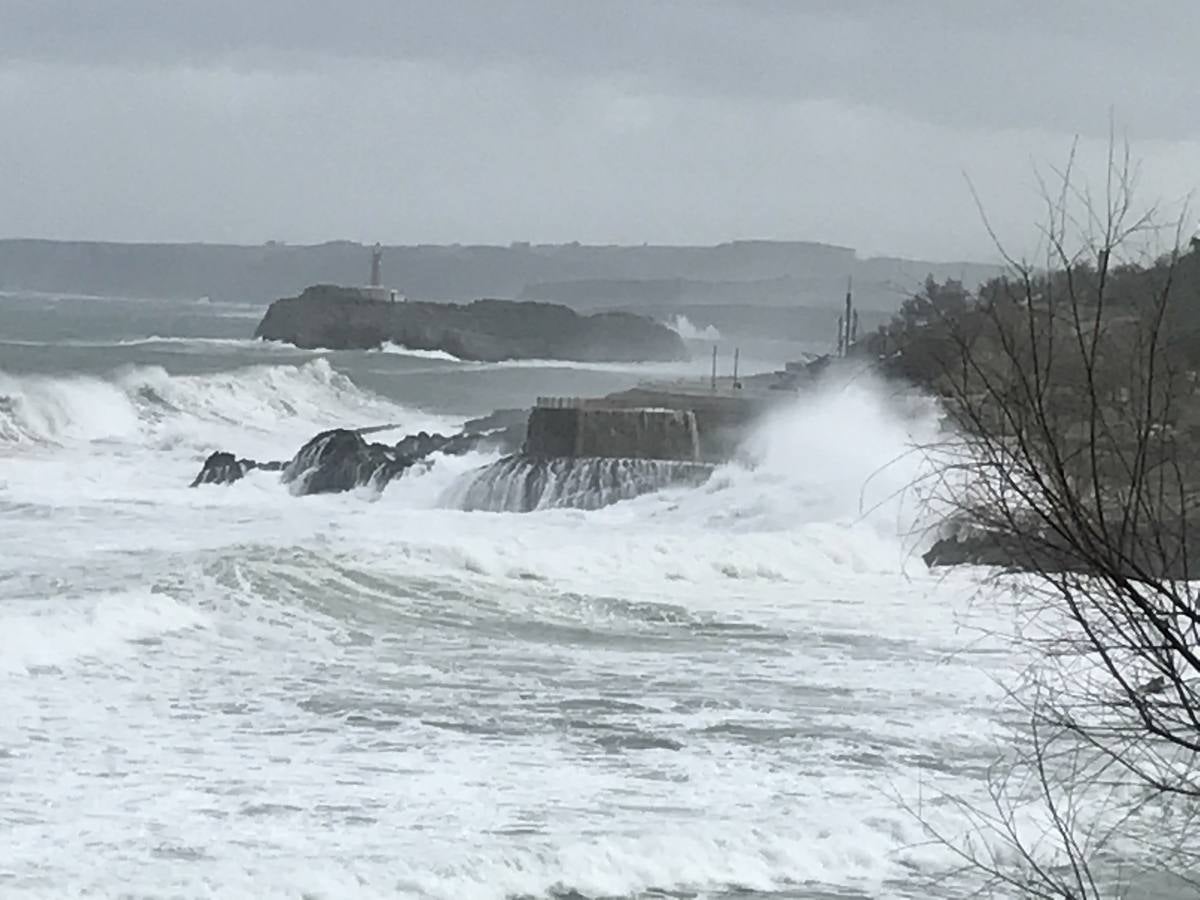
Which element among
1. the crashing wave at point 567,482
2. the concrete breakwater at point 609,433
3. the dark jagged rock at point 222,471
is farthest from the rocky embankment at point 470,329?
the crashing wave at point 567,482

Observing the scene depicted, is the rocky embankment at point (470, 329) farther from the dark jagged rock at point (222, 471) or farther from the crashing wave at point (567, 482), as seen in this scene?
the crashing wave at point (567, 482)

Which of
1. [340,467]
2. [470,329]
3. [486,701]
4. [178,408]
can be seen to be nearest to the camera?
[486,701]

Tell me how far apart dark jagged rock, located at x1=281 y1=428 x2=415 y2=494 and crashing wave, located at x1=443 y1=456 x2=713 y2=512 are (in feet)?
6.86

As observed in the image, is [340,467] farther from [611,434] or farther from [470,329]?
[470,329]

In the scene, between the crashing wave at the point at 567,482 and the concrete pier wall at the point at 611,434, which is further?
the concrete pier wall at the point at 611,434

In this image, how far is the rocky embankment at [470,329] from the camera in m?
113

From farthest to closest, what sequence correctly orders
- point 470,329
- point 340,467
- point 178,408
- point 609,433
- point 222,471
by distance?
point 470,329 < point 178,408 < point 222,471 < point 609,433 < point 340,467

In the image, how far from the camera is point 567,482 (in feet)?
113

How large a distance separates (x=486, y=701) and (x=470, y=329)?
103 metres

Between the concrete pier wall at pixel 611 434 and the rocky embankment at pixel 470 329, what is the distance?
74373mm

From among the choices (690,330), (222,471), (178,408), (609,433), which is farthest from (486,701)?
(690,330)

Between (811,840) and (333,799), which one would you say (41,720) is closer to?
(333,799)

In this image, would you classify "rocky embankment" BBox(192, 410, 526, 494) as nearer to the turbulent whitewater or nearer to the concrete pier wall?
the concrete pier wall

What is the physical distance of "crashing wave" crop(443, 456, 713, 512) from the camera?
112ft
